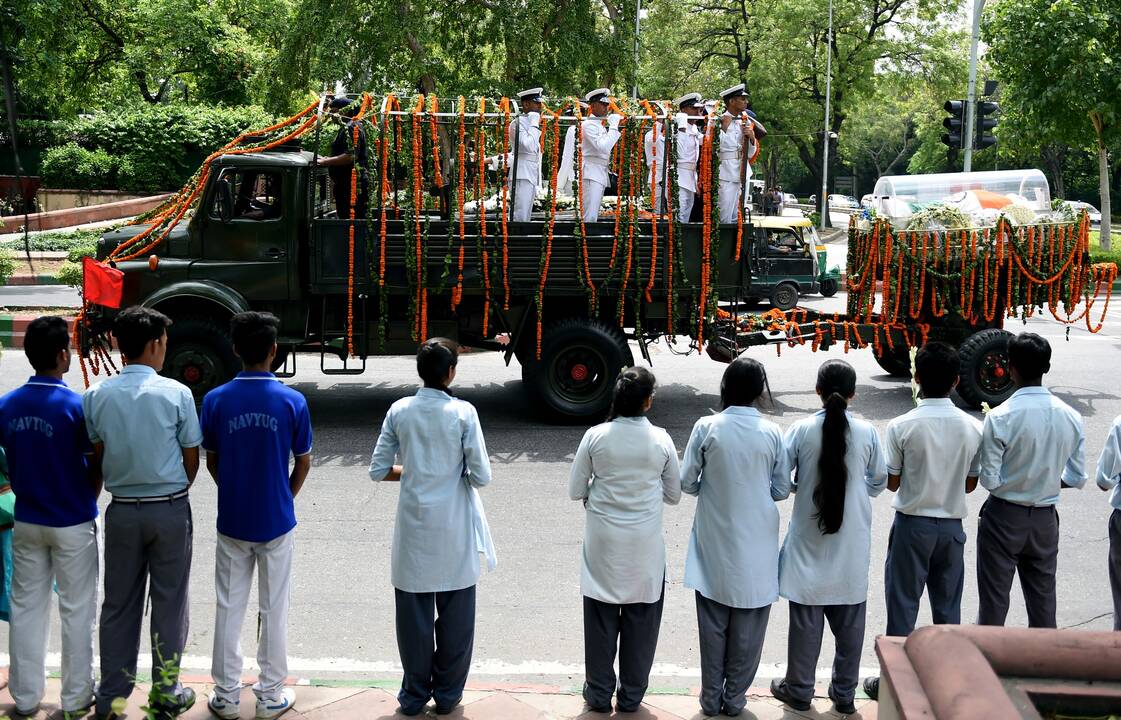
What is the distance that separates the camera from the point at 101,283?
32.4ft

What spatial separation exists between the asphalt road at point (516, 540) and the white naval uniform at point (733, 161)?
2115mm

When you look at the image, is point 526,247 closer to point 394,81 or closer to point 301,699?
point 301,699

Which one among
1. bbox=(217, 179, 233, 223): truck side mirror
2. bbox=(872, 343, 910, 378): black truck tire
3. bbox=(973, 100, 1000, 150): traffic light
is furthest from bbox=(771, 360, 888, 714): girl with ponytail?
bbox=(973, 100, 1000, 150): traffic light

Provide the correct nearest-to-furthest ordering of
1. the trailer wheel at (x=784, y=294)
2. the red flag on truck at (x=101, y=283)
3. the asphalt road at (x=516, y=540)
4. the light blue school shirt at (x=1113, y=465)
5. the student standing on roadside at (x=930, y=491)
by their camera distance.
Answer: the student standing on roadside at (x=930, y=491) < the light blue school shirt at (x=1113, y=465) < the asphalt road at (x=516, y=540) < the red flag on truck at (x=101, y=283) < the trailer wheel at (x=784, y=294)

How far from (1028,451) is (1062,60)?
21.1 m

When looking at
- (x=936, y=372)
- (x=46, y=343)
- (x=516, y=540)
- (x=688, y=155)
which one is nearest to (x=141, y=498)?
(x=46, y=343)

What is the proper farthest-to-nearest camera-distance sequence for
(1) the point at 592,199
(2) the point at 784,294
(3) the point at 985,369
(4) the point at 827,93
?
(4) the point at 827,93
(2) the point at 784,294
(3) the point at 985,369
(1) the point at 592,199

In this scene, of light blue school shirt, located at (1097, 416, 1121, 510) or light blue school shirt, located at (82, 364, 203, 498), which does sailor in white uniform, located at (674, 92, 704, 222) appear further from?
light blue school shirt, located at (82, 364, 203, 498)

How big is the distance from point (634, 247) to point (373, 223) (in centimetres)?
233

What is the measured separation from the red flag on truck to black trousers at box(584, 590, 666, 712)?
6.64 meters

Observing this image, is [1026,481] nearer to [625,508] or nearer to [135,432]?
[625,508]

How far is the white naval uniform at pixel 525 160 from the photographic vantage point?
10.4m

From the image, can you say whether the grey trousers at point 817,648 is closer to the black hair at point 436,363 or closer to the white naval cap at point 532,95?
the black hair at point 436,363

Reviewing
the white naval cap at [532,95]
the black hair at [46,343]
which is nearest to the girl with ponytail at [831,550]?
the black hair at [46,343]
